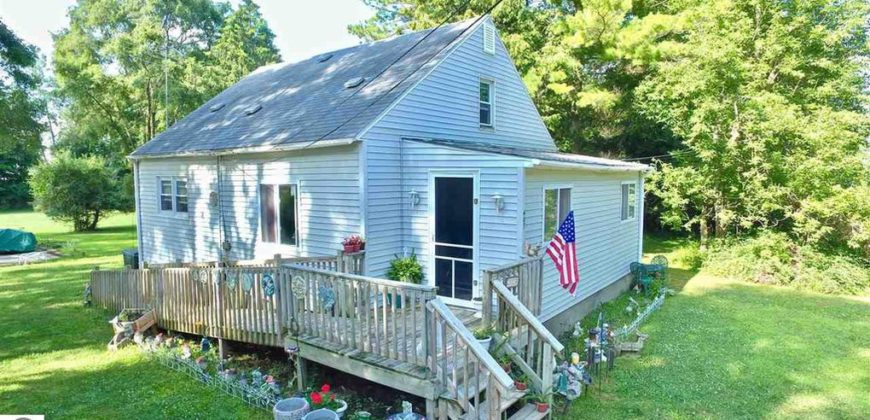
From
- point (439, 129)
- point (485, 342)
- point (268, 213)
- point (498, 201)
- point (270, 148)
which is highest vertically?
point (439, 129)

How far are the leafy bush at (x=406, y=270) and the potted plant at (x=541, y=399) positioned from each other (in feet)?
10.9

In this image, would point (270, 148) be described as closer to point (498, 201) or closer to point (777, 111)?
point (498, 201)

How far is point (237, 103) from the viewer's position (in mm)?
13438

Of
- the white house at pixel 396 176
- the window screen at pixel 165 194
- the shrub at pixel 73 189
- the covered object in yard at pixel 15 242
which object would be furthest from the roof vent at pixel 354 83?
the shrub at pixel 73 189

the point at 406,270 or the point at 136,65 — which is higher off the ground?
the point at 136,65

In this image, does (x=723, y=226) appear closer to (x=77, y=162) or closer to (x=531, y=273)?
(x=531, y=273)

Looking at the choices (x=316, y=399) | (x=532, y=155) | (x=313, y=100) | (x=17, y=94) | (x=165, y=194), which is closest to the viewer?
(x=316, y=399)

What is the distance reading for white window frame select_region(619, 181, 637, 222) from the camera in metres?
11.8

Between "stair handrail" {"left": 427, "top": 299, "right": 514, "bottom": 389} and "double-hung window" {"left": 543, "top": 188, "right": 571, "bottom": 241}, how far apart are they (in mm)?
3865

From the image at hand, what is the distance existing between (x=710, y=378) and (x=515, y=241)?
3.42 metres

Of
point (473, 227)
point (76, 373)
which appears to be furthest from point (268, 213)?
point (473, 227)

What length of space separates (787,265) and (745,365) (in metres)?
8.60

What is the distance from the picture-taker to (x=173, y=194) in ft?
41.1

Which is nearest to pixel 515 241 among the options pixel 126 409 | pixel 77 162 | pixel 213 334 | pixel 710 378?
pixel 710 378
